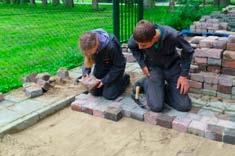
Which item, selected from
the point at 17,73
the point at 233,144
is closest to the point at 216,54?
the point at 233,144

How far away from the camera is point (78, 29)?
974 centimetres

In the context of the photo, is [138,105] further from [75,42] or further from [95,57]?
[75,42]

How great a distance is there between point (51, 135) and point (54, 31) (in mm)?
6599

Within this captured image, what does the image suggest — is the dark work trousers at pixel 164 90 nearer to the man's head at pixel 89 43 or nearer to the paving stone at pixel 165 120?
the paving stone at pixel 165 120

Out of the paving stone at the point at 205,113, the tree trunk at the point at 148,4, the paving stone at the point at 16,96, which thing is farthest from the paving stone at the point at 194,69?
the tree trunk at the point at 148,4

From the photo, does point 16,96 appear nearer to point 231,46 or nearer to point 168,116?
point 168,116

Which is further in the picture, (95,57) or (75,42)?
(75,42)

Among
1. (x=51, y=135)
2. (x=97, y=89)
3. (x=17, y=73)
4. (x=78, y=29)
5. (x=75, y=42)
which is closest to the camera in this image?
(x=51, y=135)

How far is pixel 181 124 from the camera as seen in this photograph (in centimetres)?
363

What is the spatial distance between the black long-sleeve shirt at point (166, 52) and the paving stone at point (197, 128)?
0.65 m

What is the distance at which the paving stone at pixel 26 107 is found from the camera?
4.04 meters

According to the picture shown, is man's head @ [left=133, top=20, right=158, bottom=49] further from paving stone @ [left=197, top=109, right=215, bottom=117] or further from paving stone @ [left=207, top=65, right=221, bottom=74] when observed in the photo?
paving stone @ [left=207, top=65, right=221, bottom=74]

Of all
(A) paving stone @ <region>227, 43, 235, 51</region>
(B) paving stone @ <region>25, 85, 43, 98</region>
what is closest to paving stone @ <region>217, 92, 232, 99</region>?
(A) paving stone @ <region>227, 43, 235, 51</region>

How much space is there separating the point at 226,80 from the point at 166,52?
84 centimetres
